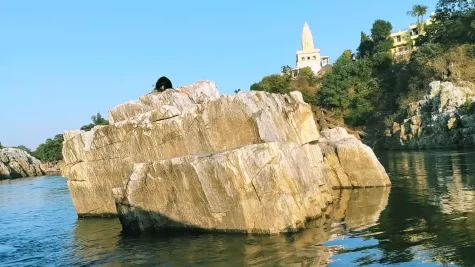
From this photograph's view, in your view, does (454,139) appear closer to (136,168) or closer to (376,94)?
(376,94)

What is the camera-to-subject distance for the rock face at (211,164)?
14.6 metres

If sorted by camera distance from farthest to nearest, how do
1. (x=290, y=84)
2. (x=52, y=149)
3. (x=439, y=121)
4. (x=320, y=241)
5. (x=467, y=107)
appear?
(x=52, y=149), (x=290, y=84), (x=439, y=121), (x=467, y=107), (x=320, y=241)

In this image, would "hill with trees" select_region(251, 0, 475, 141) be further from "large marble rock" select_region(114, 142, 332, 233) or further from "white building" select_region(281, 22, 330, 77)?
"large marble rock" select_region(114, 142, 332, 233)

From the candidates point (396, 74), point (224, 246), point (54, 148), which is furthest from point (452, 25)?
point (54, 148)

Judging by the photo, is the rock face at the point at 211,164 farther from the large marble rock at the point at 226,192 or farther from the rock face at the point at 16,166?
the rock face at the point at 16,166

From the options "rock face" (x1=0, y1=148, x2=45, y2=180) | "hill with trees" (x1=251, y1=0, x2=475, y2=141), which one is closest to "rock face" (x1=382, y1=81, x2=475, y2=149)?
"hill with trees" (x1=251, y1=0, x2=475, y2=141)

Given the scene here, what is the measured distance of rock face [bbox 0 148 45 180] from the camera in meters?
101

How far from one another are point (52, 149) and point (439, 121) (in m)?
113

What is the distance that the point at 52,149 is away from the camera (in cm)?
14275

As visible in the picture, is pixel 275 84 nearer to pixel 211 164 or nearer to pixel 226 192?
pixel 211 164

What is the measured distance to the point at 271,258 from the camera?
11.8 m

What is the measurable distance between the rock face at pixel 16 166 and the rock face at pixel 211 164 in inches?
3450

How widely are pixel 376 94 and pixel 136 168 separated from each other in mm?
97346

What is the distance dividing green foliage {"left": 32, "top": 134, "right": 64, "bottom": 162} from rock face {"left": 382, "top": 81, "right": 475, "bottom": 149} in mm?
99658
